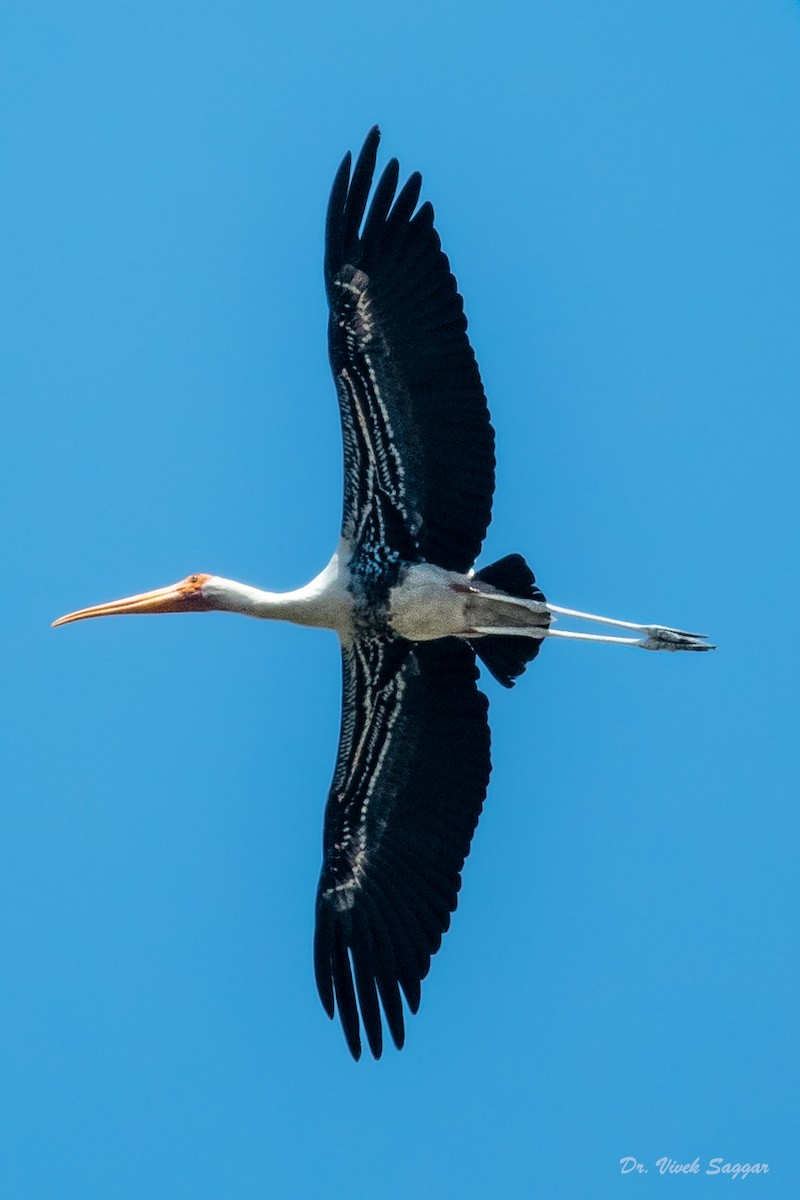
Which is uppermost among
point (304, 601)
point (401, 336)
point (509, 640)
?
point (401, 336)

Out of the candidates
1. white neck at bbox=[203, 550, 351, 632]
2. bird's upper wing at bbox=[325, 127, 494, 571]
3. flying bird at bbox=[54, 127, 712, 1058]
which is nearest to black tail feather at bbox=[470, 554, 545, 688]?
flying bird at bbox=[54, 127, 712, 1058]

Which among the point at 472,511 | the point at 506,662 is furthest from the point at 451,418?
the point at 506,662

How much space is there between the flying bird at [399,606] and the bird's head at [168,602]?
0.5 inches

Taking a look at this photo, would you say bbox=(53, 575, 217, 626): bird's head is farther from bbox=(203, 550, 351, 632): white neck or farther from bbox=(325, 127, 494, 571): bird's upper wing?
bbox=(325, 127, 494, 571): bird's upper wing

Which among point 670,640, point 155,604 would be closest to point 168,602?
point 155,604

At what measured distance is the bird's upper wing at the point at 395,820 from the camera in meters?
15.2

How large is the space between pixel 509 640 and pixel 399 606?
72cm

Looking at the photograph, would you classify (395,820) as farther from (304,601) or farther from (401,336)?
(401,336)

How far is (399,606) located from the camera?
15.1 metres

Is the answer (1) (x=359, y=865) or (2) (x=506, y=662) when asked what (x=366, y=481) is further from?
(1) (x=359, y=865)

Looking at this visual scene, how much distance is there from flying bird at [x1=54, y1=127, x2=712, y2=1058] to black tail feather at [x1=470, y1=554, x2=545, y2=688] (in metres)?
0.01

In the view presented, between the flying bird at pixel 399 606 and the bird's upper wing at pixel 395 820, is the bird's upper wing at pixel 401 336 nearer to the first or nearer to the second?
the flying bird at pixel 399 606

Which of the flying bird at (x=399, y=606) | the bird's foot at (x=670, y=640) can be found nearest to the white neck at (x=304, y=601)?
the flying bird at (x=399, y=606)

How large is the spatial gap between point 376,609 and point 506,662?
2.91 feet
